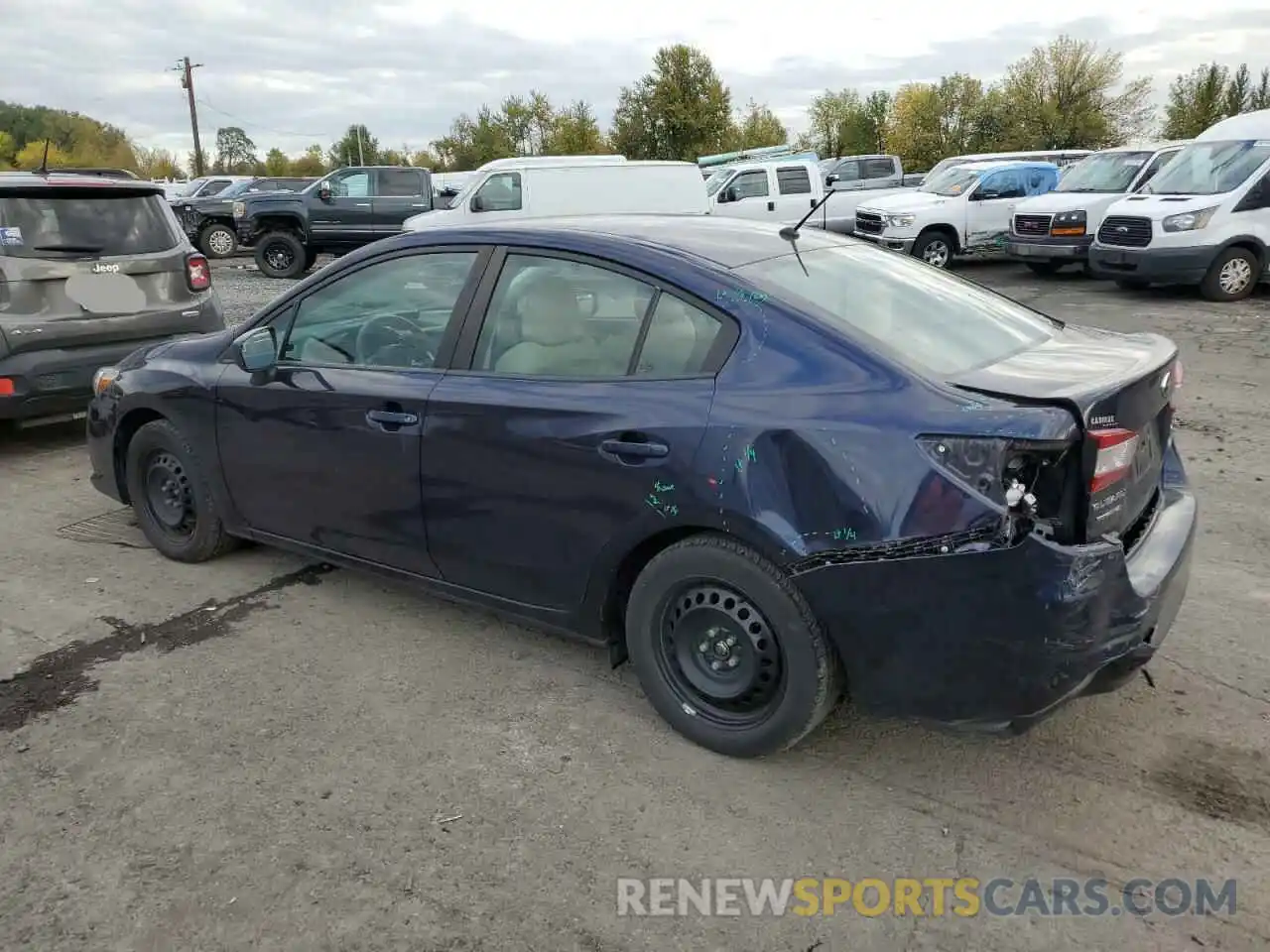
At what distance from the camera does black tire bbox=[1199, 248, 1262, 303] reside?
495 inches

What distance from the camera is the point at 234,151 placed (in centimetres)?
8381

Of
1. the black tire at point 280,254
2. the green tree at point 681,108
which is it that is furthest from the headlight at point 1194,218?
the green tree at point 681,108

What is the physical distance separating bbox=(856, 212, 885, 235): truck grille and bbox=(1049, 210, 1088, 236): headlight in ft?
9.49

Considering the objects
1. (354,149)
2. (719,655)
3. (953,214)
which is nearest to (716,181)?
(953,214)

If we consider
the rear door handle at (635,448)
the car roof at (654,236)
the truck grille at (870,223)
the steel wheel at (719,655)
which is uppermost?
the truck grille at (870,223)

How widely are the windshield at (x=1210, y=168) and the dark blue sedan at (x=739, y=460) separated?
11.4m

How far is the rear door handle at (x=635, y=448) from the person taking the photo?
9.50 feet

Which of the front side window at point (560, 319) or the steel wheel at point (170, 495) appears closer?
the front side window at point (560, 319)

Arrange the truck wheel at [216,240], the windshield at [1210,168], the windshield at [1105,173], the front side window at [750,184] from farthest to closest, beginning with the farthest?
the truck wheel at [216,240], the front side window at [750,184], the windshield at [1105,173], the windshield at [1210,168]

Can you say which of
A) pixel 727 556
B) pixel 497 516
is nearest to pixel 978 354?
pixel 727 556

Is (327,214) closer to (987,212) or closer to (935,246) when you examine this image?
(935,246)

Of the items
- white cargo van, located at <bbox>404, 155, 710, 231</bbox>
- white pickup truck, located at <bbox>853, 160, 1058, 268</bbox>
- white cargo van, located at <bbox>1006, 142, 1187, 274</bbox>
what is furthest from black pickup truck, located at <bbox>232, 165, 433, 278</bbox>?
white cargo van, located at <bbox>1006, 142, 1187, 274</bbox>

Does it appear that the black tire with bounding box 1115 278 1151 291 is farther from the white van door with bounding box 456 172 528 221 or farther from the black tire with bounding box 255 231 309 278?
the black tire with bounding box 255 231 309 278

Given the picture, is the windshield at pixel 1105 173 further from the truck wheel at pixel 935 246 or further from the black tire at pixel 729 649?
the black tire at pixel 729 649
